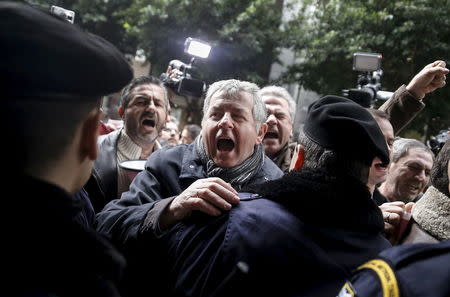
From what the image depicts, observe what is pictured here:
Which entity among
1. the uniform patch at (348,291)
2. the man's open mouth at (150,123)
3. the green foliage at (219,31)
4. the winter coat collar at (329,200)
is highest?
the winter coat collar at (329,200)

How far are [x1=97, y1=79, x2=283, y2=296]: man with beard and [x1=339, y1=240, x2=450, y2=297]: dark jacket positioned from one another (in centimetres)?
62

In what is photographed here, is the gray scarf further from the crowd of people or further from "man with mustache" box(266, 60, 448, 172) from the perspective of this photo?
"man with mustache" box(266, 60, 448, 172)

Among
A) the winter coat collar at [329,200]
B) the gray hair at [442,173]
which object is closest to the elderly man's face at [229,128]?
the winter coat collar at [329,200]

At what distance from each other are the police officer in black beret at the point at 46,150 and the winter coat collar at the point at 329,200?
2.37 feet

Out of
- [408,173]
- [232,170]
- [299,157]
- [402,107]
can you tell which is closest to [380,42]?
[408,173]

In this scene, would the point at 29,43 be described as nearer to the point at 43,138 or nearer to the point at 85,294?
the point at 43,138

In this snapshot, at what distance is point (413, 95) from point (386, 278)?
215 centimetres

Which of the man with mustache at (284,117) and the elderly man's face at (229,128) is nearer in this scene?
the elderly man's face at (229,128)

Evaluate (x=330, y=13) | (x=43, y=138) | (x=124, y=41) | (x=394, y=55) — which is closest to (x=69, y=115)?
(x=43, y=138)

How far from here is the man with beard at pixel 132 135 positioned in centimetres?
316

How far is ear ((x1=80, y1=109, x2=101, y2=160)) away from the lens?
1.17 m

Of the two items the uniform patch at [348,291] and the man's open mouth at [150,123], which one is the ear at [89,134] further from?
the man's open mouth at [150,123]

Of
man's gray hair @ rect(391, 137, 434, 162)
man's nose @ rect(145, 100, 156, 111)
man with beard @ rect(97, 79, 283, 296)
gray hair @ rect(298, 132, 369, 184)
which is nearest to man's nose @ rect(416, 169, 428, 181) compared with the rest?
man's gray hair @ rect(391, 137, 434, 162)

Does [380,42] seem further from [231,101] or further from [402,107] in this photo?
[231,101]
